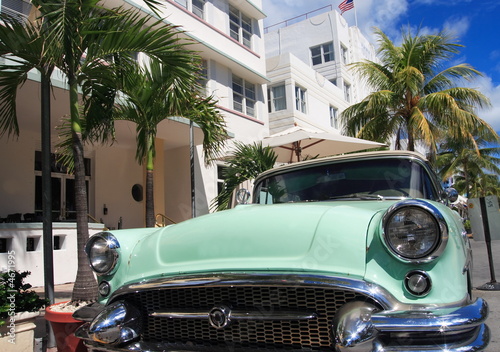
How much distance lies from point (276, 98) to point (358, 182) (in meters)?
15.9

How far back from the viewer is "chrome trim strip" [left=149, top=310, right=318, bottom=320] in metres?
1.84

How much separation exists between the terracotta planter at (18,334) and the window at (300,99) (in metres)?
16.2

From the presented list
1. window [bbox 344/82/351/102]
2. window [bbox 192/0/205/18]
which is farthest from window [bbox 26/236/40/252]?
window [bbox 344/82/351/102]

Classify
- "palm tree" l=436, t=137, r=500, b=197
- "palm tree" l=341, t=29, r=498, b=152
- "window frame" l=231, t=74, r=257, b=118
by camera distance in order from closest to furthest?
1. "palm tree" l=341, t=29, r=498, b=152
2. "window frame" l=231, t=74, r=257, b=118
3. "palm tree" l=436, t=137, r=500, b=197

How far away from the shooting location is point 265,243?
80.3 inches

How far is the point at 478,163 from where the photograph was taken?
31703mm

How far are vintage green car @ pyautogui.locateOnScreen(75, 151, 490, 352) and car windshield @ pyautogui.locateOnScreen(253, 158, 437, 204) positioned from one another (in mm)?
531

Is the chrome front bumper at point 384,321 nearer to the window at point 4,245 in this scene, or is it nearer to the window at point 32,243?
the window at point 4,245

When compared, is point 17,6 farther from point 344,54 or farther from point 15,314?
point 344,54

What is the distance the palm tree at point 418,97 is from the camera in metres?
12.1

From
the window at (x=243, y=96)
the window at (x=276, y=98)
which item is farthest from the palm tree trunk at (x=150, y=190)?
the window at (x=276, y=98)

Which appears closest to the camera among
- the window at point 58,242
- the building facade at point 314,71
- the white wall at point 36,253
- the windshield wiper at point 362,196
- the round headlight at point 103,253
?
the round headlight at point 103,253

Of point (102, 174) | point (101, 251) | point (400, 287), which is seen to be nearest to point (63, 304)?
point (101, 251)

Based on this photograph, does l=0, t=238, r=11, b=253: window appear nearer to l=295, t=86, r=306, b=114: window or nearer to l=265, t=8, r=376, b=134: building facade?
l=265, t=8, r=376, b=134: building facade
